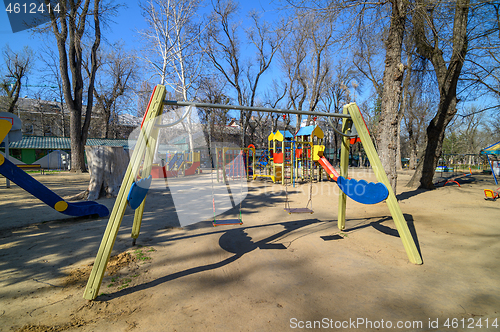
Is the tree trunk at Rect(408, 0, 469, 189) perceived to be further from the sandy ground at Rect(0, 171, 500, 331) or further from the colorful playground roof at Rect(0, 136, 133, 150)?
the colorful playground roof at Rect(0, 136, 133, 150)

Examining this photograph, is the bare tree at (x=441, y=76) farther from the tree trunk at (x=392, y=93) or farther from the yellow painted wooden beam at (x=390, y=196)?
the yellow painted wooden beam at (x=390, y=196)

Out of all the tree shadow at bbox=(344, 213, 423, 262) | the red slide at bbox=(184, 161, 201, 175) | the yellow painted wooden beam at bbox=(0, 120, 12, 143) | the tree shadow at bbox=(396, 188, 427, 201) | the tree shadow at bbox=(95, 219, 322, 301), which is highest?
the yellow painted wooden beam at bbox=(0, 120, 12, 143)

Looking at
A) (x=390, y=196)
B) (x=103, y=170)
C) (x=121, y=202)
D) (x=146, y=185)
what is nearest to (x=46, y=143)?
(x=103, y=170)

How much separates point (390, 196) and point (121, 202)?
3420 mm

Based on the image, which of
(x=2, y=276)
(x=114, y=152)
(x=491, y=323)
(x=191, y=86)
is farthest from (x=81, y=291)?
(x=191, y=86)

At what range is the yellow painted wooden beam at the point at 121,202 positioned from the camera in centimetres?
236

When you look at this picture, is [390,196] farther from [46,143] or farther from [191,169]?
[46,143]

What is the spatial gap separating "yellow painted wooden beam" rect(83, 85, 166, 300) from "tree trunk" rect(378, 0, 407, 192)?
631 cm

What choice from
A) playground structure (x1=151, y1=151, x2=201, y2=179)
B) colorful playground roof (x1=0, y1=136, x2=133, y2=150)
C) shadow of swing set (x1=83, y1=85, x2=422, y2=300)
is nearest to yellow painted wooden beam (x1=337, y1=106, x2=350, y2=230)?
shadow of swing set (x1=83, y1=85, x2=422, y2=300)

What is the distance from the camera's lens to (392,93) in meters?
6.81

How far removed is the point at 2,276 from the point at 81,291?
3.63 ft

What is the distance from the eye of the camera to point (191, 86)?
64.8ft

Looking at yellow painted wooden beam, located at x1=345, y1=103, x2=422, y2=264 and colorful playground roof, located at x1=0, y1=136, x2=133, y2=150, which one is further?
colorful playground roof, located at x1=0, y1=136, x2=133, y2=150

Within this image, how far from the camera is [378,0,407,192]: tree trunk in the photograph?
6.67 meters
